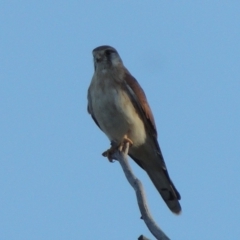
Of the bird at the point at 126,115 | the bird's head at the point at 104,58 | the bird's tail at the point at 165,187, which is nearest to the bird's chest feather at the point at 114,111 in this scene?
the bird at the point at 126,115

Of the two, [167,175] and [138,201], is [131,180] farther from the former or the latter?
[167,175]

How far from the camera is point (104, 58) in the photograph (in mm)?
7422

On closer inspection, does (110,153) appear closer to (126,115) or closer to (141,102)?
(126,115)

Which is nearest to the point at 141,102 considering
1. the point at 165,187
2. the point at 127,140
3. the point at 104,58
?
the point at 127,140

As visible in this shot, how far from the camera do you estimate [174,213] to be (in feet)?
22.9

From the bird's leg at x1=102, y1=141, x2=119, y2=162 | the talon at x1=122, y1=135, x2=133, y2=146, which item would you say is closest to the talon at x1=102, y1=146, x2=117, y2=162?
the bird's leg at x1=102, y1=141, x2=119, y2=162

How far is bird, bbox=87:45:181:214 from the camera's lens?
7.04 m

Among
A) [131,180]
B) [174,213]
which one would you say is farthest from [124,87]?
[131,180]

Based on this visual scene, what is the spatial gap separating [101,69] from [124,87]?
307mm

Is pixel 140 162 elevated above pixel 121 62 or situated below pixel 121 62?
below

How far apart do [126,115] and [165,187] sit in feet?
2.76

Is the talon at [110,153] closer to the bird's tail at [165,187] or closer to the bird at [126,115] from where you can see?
the bird at [126,115]

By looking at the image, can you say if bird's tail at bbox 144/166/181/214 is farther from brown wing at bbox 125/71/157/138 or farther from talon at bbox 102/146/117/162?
talon at bbox 102/146/117/162

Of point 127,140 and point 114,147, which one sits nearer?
point 114,147
